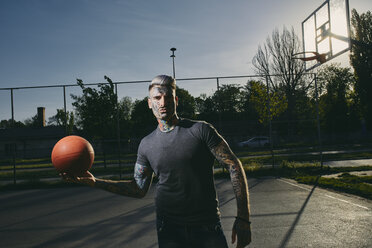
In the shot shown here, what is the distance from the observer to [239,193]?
1795mm

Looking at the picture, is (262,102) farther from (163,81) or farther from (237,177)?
(237,177)

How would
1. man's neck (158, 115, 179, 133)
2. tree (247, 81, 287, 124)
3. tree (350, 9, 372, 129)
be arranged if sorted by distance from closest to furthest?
man's neck (158, 115, 179, 133) → tree (247, 81, 287, 124) → tree (350, 9, 372, 129)

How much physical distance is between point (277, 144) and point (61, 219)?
15715 mm

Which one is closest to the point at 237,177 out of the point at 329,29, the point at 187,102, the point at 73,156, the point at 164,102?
the point at 164,102

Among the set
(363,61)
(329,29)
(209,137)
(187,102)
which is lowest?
(209,137)

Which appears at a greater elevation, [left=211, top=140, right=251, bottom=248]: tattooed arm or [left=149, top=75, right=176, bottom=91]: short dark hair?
[left=149, top=75, right=176, bottom=91]: short dark hair

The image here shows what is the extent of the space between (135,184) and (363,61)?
36.8 metres

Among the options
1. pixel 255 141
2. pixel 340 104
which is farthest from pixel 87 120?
pixel 340 104

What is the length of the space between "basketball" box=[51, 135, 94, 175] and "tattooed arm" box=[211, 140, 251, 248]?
131 cm

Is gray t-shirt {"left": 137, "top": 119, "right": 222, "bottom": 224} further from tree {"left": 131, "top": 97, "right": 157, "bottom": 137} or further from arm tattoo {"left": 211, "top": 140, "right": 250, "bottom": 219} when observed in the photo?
tree {"left": 131, "top": 97, "right": 157, "bottom": 137}

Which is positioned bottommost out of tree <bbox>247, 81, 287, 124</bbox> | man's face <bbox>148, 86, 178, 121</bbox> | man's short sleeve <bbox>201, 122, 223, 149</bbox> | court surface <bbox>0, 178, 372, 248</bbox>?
court surface <bbox>0, 178, 372, 248</bbox>

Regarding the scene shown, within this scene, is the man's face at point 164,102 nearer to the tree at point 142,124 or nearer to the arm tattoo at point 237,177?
the arm tattoo at point 237,177

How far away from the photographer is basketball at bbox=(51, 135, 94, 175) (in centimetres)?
241

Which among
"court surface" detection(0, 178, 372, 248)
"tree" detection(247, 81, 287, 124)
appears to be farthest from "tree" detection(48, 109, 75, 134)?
"tree" detection(247, 81, 287, 124)
